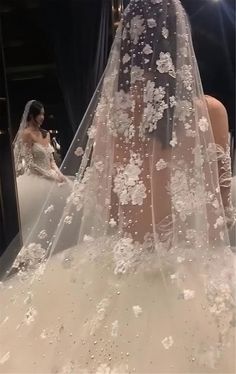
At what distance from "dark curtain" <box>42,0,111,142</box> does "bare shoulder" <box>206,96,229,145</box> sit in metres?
0.60

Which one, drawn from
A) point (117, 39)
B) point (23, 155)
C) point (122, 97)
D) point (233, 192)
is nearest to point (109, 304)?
point (122, 97)

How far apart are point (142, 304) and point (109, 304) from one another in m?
0.06

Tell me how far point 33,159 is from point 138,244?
81 centimetres

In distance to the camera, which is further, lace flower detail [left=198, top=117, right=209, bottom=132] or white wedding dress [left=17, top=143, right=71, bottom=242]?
white wedding dress [left=17, top=143, right=71, bottom=242]

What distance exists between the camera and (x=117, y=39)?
1.01 meters

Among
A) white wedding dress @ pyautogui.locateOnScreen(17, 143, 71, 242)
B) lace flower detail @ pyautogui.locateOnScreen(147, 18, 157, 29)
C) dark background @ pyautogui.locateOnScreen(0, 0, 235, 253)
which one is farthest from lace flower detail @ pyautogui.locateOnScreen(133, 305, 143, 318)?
dark background @ pyautogui.locateOnScreen(0, 0, 235, 253)

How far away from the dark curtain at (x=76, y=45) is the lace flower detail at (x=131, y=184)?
2.25ft

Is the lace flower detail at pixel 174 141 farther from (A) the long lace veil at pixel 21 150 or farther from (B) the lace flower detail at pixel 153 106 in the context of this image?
(A) the long lace veil at pixel 21 150

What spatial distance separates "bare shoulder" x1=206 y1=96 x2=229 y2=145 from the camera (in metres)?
1.11

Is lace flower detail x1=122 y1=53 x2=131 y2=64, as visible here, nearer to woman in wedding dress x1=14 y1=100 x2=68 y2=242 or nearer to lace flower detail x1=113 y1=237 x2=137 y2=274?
lace flower detail x1=113 y1=237 x2=137 y2=274

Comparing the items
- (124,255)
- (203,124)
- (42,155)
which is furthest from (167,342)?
(42,155)

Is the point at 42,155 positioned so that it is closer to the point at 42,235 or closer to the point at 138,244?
the point at 42,235

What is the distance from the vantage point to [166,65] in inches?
37.0

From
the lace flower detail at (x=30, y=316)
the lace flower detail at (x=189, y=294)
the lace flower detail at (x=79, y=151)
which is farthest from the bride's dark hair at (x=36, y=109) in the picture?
the lace flower detail at (x=189, y=294)
